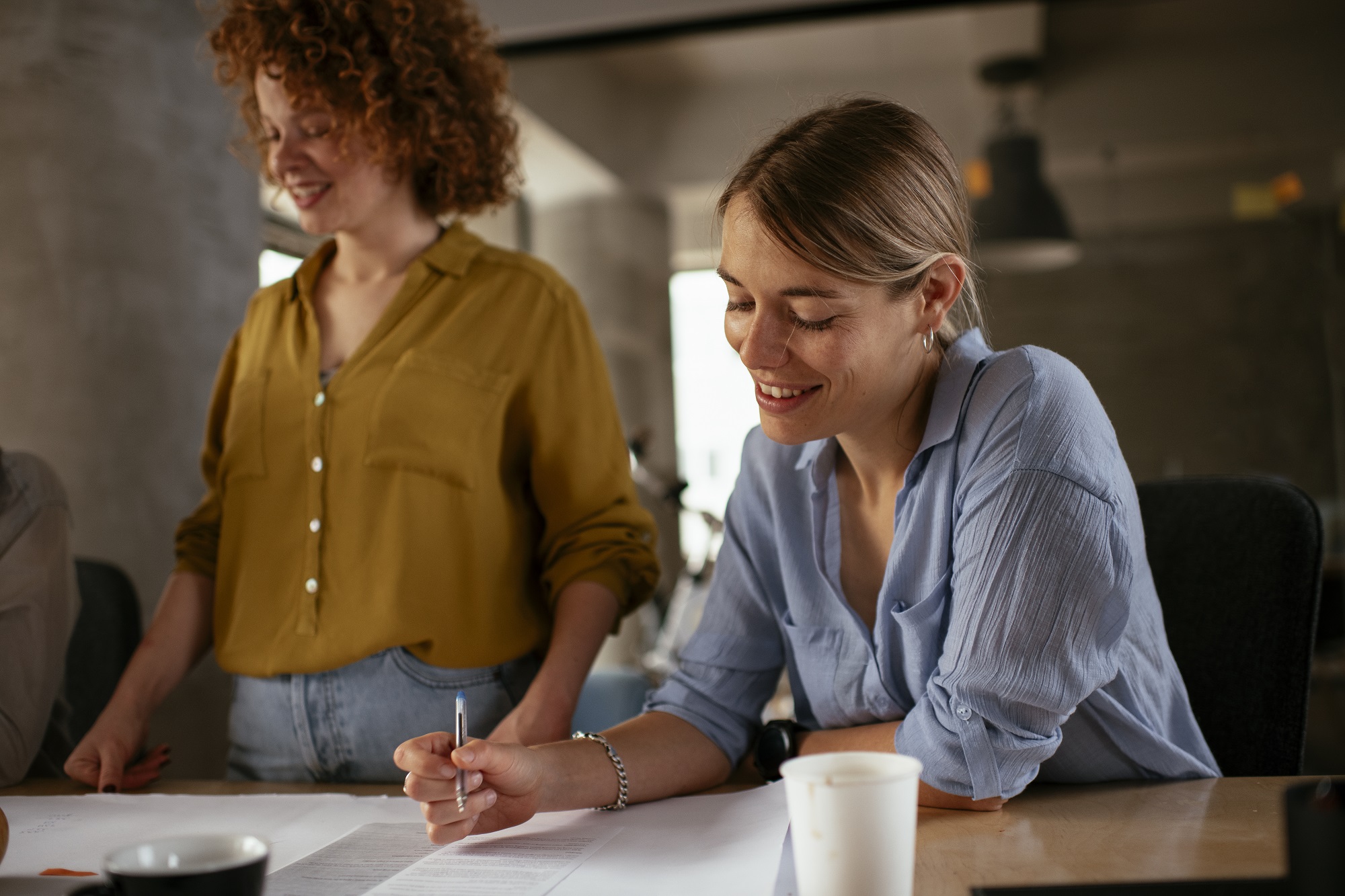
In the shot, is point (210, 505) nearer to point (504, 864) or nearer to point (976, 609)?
point (504, 864)

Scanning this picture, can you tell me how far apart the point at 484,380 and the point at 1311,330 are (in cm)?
263

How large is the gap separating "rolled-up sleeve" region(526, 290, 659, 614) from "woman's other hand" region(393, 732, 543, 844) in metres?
0.43

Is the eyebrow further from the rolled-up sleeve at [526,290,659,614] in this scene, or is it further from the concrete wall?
the concrete wall

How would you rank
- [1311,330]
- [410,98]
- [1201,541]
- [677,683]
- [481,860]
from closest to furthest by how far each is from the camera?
[481,860] < [677,683] < [1201,541] < [410,98] < [1311,330]

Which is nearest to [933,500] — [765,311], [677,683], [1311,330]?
[765,311]

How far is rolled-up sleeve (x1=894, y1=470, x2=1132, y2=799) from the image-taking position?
38.7 inches

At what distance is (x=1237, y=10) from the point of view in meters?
3.14

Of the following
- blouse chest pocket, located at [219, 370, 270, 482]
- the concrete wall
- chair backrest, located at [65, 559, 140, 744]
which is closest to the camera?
blouse chest pocket, located at [219, 370, 270, 482]

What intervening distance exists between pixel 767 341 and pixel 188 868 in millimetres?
677

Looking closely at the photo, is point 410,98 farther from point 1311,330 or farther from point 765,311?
point 1311,330

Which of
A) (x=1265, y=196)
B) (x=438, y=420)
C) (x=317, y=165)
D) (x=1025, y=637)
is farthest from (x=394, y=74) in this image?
(x=1265, y=196)

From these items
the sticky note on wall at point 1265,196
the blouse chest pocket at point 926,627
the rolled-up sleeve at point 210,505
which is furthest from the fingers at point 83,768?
the sticky note on wall at point 1265,196

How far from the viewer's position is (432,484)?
1.42 m

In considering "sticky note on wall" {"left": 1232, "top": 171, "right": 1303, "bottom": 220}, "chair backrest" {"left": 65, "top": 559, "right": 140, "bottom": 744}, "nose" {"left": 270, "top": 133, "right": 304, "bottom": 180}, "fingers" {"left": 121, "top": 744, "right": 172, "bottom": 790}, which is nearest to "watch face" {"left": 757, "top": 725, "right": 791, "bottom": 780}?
"fingers" {"left": 121, "top": 744, "right": 172, "bottom": 790}
